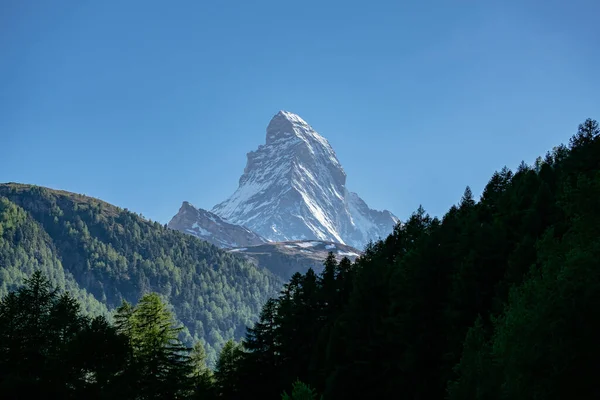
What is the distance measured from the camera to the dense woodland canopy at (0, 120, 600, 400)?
67.9ft

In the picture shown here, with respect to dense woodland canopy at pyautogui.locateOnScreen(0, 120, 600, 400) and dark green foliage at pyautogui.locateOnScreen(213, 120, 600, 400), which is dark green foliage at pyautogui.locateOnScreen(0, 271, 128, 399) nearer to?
dense woodland canopy at pyautogui.locateOnScreen(0, 120, 600, 400)

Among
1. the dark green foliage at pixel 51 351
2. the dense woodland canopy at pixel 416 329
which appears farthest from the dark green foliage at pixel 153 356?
the dark green foliage at pixel 51 351

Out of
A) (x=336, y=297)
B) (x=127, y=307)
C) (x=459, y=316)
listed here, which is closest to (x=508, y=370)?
(x=459, y=316)

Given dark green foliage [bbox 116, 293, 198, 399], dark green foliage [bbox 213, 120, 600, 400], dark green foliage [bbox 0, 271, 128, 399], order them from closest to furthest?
1. dark green foliage [bbox 213, 120, 600, 400]
2. dark green foliage [bbox 0, 271, 128, 399]
3. dark green foliage [bbox 116, 293, 198, 399]

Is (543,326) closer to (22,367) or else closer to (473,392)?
(473,392)

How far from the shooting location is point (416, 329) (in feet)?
122

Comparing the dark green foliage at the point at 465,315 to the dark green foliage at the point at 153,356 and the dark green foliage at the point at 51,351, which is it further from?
the dark green foliage at the point at 51,351

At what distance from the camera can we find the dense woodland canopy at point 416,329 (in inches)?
814

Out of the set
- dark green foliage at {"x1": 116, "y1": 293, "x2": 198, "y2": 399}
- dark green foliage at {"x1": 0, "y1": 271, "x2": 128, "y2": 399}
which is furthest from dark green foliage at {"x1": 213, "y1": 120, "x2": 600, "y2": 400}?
dark green foliage at {"x1": 0, "y1": 271, "x2": 128, "y2": 399}

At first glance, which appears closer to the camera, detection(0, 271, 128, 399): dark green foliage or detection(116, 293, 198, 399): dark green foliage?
detection(0, 271, 128, 399): dark green foliage

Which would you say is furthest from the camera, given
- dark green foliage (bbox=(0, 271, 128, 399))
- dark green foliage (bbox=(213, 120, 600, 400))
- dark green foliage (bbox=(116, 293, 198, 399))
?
dark green foliage (bbox=(116, 293, 198, 399))

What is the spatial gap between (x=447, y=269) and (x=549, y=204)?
26.8 feet

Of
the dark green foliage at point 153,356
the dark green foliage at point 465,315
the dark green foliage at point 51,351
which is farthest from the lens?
the dark green foliage at point 153,356

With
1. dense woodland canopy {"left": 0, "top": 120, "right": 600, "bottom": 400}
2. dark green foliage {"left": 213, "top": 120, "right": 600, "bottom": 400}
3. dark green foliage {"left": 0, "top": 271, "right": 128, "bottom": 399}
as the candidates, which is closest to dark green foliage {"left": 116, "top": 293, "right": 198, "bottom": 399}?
dense woodland canopy {"left": 0, "top": 120, "right": 600, "bottom": 400}
